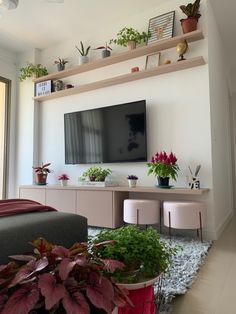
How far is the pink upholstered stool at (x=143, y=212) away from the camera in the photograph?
2744mm

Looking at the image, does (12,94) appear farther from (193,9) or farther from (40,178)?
(193,9)

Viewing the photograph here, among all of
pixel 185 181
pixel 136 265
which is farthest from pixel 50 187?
pixel 136 265

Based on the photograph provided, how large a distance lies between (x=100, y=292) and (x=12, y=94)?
4488mm

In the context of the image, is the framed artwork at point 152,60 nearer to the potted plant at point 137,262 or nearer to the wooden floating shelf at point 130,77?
the wooden floating shelf at point 130,77

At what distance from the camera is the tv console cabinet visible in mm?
3000

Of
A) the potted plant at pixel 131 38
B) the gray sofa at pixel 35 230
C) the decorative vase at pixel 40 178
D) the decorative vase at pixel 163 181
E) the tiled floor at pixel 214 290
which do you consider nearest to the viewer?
the gray sofa at pixel 35 230

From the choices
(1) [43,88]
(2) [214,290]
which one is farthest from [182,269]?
(1) [43,88]

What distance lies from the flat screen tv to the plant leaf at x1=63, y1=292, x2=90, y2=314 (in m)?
2.56

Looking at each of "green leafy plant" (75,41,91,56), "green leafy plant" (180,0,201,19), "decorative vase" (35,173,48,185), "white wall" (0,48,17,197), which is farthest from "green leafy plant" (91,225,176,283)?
"white wall" (0,48,17,197)

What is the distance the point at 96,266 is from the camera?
81 centimetres

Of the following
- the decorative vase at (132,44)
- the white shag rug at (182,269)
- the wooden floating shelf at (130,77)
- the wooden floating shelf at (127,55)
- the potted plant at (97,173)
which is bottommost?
the white shag rug at (182,269)

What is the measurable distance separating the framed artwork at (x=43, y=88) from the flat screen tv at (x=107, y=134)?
557 millimetres

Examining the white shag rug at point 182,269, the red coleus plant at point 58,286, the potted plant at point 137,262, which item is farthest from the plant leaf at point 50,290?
the white shag rug at point 182,269

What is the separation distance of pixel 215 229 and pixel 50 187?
2.21m
